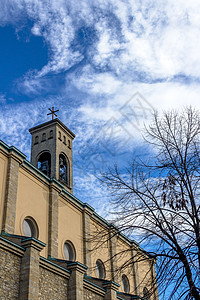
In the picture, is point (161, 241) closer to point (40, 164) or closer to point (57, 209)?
point (57, 209)

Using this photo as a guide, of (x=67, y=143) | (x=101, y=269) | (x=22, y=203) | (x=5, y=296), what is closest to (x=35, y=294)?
(x=5, y=296)

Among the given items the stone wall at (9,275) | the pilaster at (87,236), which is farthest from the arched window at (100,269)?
the stone wall at (9,275)

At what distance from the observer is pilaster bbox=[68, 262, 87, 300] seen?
59.5ft

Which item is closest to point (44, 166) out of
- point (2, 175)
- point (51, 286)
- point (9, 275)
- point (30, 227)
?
point (30, 227)

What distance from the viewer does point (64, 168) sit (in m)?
30.6

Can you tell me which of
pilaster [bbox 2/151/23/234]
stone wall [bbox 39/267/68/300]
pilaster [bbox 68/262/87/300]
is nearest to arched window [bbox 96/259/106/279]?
pilaster [bbox 68/262/87/300]

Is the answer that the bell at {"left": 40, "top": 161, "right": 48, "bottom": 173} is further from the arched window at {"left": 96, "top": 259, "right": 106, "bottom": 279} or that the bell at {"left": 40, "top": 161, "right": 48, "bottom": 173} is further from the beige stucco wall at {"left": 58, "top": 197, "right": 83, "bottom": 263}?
the arched window at {"left": 96, "top": 259, "right": 106, "bottom": 279}

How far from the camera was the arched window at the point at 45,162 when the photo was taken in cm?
2923

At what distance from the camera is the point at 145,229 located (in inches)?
415

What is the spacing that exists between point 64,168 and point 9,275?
16077 millimetres

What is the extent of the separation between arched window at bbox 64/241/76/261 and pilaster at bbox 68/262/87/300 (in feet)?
15.2

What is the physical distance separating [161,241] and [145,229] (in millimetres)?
572

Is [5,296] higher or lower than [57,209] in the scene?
lower

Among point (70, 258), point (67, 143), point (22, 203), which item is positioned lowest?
point (70, 258)
